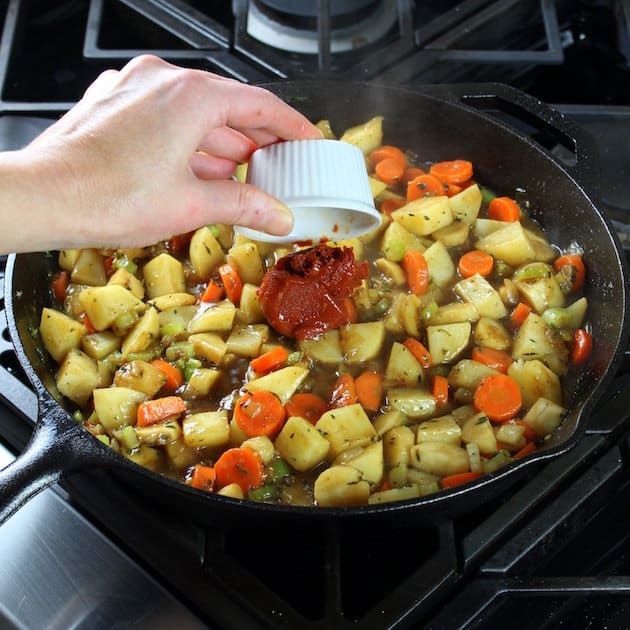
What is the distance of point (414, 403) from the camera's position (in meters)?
1.81

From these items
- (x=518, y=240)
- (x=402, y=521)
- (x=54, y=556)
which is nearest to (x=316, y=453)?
(x=402, y=521)

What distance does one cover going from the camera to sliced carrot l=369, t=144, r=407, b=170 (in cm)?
239

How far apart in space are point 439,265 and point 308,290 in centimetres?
47

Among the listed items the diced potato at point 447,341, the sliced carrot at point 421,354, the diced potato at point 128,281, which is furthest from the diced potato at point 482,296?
the diced potato at point 128,281

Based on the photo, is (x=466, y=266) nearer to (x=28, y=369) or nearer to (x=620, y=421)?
(x=620, y=421)

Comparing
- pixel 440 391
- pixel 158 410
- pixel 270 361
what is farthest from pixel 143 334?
pixel 440 391

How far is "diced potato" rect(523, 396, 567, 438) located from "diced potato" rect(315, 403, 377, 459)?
0.38 meters

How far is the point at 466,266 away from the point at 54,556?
1271 millimetres

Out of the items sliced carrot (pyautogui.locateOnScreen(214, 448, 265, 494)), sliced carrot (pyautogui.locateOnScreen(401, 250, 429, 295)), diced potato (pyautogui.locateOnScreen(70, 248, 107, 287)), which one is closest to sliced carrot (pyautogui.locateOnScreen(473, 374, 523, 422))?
sliced carrot (pyautogui.locateOnScreen(401, 250, 429, 295))

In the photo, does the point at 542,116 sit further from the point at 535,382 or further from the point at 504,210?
the point at 535,382

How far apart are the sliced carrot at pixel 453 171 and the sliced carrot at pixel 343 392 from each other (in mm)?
816

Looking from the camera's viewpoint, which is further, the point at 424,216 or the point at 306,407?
the point at 424,216

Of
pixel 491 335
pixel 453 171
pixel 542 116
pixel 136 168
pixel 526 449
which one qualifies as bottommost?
pixel 526 449

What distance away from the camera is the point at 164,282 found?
2018 mm
